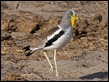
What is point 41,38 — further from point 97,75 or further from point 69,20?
point 97,75

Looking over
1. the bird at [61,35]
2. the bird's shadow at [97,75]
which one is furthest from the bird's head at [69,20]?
the bird's shadow at [97,75]

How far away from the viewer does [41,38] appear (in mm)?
7781

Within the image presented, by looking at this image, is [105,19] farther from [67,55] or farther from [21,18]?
[67,55]

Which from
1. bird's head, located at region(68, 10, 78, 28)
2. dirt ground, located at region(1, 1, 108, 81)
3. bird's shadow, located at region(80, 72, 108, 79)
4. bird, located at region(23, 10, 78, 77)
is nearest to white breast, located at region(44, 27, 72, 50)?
bird, located at region(23, 10, 78, 77)

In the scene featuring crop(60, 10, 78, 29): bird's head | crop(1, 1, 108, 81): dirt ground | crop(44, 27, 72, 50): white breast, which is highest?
crop(60, 10, 78, 29): bird's head

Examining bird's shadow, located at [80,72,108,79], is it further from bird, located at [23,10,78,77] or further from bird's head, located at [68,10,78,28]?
bird's head, located at [68,10,78,28]

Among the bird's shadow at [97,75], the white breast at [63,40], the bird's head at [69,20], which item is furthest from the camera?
the bird's shadow at [97,75]

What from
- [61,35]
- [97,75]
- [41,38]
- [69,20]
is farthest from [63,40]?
[97,75]

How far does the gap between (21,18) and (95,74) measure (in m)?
3.97

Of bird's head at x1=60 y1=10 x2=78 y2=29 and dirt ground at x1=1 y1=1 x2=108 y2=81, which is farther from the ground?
bird's head at x1=60 y1=10 x2=78 y2=29

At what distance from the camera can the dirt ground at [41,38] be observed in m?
7.84

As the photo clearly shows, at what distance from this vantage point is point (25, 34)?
10.7 meters

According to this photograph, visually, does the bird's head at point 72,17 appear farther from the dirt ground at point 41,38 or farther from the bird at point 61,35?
the dirt ground at point 41,38

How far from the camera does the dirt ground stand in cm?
784
